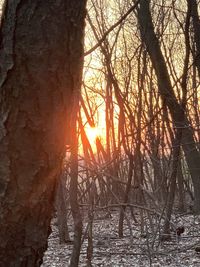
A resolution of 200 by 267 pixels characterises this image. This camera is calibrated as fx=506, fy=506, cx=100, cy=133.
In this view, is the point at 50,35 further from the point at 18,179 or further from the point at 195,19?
the point at 195,19

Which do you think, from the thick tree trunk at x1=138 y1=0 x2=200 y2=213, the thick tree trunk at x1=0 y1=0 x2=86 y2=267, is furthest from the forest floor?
the thick tree trunk at x1=0 y1=0 x2=86 y2=267

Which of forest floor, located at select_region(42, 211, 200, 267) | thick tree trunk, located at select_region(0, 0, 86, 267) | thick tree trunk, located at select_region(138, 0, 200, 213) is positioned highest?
thick tree trunk, located at select_region(138, 0, 200, 213)

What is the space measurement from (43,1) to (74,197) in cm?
308

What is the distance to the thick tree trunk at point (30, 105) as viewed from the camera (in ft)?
3.45

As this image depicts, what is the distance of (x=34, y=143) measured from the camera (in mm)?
1062

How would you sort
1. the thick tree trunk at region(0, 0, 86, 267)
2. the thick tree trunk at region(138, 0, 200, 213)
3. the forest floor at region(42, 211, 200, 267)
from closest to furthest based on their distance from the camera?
the thick tree trunk at region(0, 0, 86, 267) → the forest floor at region(42, 211, 200, 267) → the thick tree trunk at region(138, 0, 200, 213)

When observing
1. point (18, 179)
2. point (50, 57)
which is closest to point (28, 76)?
point (50, 57)

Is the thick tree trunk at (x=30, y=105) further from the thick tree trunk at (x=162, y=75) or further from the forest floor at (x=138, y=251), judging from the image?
the thick tree trunk at (x=162, y=75)

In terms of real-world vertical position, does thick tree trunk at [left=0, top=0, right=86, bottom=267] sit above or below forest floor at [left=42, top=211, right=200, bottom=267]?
above

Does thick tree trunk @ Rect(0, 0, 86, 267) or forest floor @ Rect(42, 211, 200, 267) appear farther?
forest floor @ Rect(42, 211, 200, 267)

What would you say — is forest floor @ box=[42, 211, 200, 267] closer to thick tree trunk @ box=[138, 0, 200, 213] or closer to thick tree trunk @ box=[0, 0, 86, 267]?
thick tree trunk @ box=[138, 0, 200, 213]

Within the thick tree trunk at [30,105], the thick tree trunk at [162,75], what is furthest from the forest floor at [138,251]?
the thick tree trunk at [30,105]

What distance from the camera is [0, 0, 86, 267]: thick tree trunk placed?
1.05 m

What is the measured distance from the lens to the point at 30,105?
1.05 m
